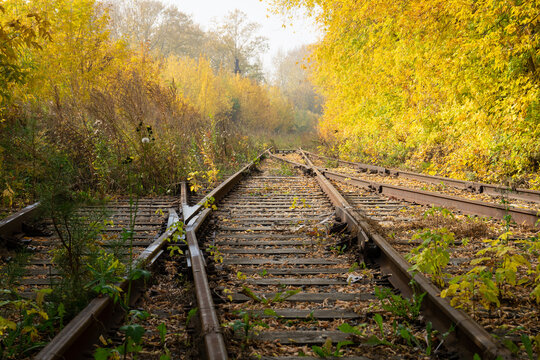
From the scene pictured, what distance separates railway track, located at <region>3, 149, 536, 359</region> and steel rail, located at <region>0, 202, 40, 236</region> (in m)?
1.86

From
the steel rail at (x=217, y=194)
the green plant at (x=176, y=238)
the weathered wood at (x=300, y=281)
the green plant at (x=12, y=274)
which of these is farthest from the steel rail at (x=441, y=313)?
the green plant at (x=12, y=274)

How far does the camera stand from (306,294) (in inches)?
123

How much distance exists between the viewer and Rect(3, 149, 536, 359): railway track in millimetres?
2207

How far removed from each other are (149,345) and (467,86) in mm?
9930

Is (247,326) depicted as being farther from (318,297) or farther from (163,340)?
(318,297)

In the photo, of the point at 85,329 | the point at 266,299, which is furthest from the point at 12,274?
the point at 266,299

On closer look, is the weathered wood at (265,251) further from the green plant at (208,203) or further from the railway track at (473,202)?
the railway track at (473,202)

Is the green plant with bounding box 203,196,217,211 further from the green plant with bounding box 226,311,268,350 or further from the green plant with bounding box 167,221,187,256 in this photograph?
the green plant with bounding box 226,311,268,350

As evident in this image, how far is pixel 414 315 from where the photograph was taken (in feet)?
8.50

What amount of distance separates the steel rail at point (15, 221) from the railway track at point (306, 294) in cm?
186

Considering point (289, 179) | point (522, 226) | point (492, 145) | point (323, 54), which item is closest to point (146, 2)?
point (323, 54)

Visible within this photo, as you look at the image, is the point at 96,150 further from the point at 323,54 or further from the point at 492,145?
the point at 323,54

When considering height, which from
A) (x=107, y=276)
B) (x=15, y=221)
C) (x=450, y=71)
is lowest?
(x=107, y=276)

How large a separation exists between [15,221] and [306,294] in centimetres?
360
